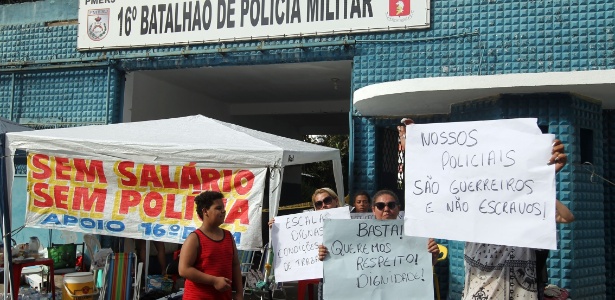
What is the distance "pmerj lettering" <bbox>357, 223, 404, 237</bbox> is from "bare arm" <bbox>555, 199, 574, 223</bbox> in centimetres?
114

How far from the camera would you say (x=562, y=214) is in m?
3.64

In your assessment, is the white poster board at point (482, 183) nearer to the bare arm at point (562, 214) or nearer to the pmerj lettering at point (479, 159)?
the pmerj lettering at point (479, 159)

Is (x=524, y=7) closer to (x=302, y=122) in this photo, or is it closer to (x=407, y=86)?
(x=407, y=86)

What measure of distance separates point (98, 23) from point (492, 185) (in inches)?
338

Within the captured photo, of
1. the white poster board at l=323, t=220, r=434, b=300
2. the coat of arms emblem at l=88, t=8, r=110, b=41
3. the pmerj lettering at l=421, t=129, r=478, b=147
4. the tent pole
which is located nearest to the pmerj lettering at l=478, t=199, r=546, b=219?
the pmerj lettering at l=421, t=129, r=478, b=147

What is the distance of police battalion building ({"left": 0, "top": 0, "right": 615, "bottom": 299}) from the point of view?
713 centimetres

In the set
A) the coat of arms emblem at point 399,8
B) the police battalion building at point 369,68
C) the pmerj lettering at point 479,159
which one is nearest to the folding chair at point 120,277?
the police battalion building at point 369,68

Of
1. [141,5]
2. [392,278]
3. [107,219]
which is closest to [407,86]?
[392,278]

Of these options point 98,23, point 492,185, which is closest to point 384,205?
point 492,185

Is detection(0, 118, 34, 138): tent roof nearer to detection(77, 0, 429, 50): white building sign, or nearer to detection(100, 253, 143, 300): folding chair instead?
detection(100, 253, 143, 300): folding chair

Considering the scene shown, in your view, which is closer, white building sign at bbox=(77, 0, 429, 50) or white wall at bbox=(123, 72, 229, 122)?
white building sign at bbox=(77, 0, 429, 50)

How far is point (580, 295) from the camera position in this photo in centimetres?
710

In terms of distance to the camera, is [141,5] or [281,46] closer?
[281,46]

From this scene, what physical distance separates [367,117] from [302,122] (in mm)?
7370
